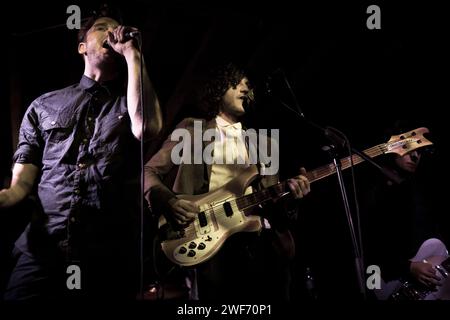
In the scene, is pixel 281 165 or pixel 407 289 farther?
pixel 281 165

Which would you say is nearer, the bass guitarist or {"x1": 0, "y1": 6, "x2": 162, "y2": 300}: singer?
{"x1": 0, "y1": 6, "x2": 162, "y2": 300}: singer

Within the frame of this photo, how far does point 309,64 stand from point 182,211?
2.38 meters

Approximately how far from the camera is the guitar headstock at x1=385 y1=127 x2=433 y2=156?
3023 mm

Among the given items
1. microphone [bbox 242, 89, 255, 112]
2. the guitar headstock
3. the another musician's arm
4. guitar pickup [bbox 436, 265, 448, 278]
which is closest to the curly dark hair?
microphone [bbox 242, 89, 255, 112]

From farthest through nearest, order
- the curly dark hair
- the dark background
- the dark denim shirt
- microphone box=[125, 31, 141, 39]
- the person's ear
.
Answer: the curly dark hair
the dark background
the person's ear
the dark denim shirt
microphone box=[125, 31, 141, 39]

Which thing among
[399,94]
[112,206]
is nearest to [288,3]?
[399,94]

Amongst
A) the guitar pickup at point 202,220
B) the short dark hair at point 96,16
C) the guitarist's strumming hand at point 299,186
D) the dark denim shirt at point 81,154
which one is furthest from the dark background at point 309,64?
the guitar pickup at point 202,220

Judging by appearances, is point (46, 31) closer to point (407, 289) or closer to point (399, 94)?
point (399, 94)

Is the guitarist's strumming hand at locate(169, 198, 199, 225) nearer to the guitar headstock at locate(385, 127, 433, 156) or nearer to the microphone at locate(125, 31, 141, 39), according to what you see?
the microphone at locate(125, 31, 141, 39)

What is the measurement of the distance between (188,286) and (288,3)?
89.0 inches

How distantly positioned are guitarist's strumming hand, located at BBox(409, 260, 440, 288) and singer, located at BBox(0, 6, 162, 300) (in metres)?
2.49

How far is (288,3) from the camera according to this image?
3.14 meters

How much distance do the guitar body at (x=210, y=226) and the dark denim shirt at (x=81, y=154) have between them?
0.54 m

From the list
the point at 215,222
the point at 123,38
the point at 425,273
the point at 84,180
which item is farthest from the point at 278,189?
the point at 425,273
